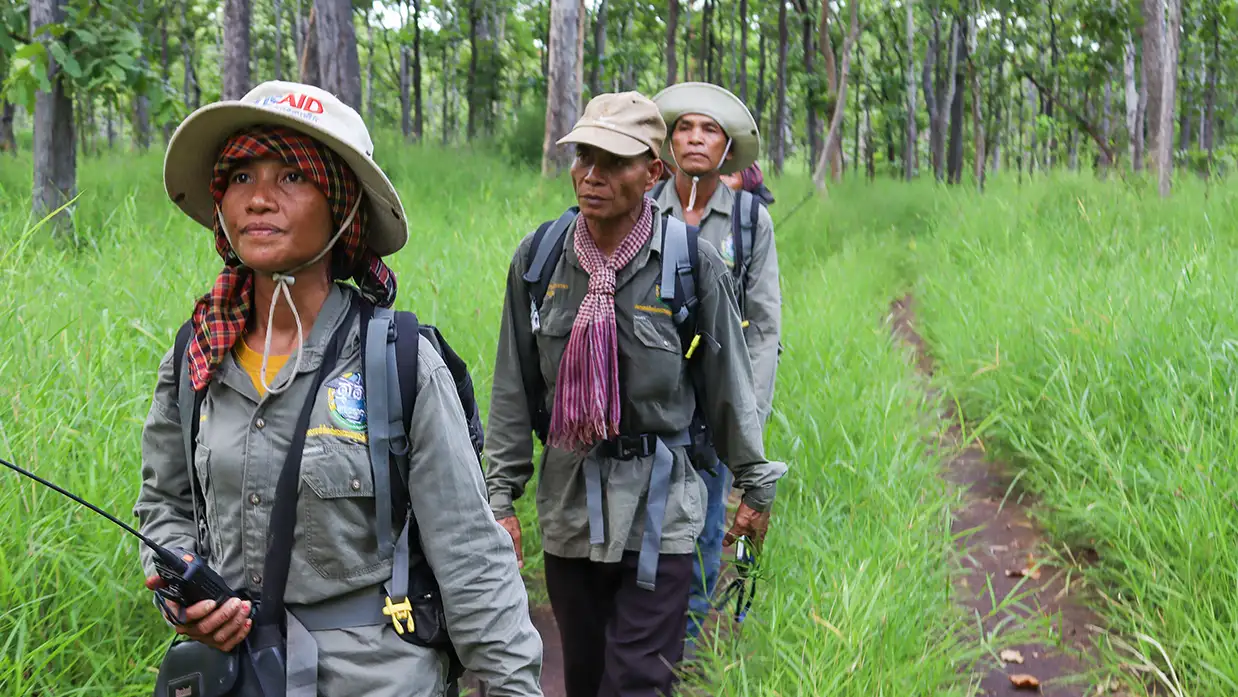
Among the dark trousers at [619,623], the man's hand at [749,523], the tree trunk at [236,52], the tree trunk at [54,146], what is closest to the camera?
the dark trousers at [619,623]

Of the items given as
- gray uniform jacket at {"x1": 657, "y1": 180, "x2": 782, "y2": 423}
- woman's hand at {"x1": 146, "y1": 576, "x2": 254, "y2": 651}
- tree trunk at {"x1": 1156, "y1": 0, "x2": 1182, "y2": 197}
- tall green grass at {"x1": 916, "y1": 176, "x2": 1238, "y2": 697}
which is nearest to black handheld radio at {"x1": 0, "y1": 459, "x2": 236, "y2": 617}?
woman's hand at {"x1": 146, "y1": 576, "x2": 254, "y2": 651}

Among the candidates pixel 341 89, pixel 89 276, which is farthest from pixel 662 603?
pixel 341 89

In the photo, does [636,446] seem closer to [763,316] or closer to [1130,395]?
[763,316]

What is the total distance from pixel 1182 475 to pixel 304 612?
141 inches

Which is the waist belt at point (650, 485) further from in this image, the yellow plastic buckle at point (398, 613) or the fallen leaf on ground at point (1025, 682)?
the fallen leaf on ground at point (1025, 682)

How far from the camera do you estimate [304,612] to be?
176 cm

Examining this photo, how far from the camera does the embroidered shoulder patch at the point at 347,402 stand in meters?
1.72

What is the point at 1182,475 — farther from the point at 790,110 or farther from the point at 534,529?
the point at 790,110

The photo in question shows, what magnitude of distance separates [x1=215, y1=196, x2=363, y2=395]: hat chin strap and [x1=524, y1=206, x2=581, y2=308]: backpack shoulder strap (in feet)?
3.73

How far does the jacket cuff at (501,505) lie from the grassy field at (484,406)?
0.83 meters

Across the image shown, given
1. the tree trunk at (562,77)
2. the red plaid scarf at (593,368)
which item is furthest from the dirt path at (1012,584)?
the tree trunk at (562,77)

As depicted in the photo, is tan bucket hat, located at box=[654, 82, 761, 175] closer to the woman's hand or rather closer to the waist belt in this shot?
the waist belt

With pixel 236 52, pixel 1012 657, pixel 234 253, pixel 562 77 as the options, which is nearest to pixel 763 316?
pixel 1012 657

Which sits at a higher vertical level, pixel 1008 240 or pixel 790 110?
pixel 790 110
